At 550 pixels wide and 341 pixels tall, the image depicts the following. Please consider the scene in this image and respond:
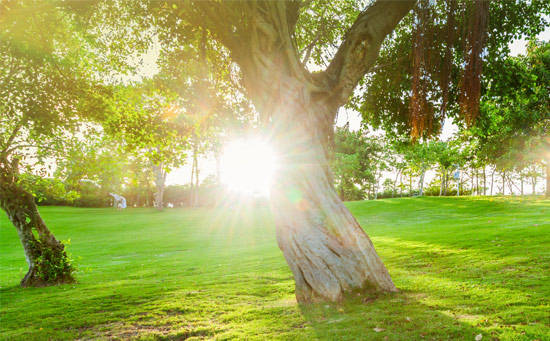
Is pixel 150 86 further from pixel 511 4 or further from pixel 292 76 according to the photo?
pixel 511 4

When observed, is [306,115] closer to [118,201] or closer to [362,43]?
[362,43]

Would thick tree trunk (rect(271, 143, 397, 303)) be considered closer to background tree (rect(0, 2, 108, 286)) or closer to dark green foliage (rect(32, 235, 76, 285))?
background tree (rect(0, 2, 108, 286))

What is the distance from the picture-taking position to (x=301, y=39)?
11539 mm

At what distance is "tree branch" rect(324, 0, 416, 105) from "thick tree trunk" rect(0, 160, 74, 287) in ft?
34.9

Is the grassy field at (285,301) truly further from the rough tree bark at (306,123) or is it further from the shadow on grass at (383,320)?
the rough tree bark at (306,123)

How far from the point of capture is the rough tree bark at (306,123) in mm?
6371

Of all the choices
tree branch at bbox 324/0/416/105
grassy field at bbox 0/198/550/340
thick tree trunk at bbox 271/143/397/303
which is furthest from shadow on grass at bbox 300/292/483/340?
tree branch at bbox 324/0/416/105

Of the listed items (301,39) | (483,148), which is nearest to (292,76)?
(301,39)

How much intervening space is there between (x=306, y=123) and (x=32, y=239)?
10.2 meters

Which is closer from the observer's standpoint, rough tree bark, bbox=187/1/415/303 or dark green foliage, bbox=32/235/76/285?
rough tree bark, bbox=187/1/415/303

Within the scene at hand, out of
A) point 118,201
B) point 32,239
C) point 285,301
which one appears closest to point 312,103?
point 285,301

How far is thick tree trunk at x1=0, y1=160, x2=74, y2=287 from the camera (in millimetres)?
10648

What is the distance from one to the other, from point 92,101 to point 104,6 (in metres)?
2.80

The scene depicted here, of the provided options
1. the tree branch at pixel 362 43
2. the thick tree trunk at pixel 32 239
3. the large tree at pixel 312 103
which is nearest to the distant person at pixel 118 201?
the thick tree trunk at pixel 32 239
